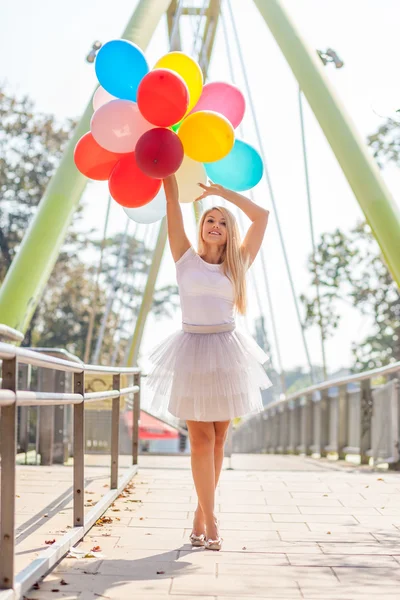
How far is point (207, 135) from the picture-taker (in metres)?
4.15

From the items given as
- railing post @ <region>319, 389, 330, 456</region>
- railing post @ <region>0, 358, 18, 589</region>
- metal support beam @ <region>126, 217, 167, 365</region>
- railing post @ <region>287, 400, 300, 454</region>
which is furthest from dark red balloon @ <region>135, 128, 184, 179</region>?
railing post @ <region>287, 400, 300, 454</region>

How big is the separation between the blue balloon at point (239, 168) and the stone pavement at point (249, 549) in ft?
5.80

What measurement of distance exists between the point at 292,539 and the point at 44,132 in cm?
2315

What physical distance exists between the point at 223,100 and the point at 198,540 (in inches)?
85.8

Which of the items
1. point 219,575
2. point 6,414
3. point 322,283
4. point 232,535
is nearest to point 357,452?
point 232,535

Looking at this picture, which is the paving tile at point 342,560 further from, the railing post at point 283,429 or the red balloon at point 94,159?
the railing post at point 283,429

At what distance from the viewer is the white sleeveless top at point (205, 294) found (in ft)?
13.1

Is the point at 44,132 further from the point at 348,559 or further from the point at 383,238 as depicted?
the point at 348,559

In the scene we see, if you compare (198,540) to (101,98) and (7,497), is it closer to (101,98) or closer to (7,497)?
(7,497)

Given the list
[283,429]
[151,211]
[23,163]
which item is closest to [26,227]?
[23,163]

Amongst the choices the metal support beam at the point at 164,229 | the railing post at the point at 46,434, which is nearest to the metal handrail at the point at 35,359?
the railing post at the point at 46,434

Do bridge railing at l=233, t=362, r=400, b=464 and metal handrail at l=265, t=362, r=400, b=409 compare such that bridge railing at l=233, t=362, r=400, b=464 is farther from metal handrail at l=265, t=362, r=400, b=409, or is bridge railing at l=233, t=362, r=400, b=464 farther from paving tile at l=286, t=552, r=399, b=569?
paving tile at l=286, t=552, r=399, b=569

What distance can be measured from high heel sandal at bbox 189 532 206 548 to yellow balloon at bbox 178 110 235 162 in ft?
5.84

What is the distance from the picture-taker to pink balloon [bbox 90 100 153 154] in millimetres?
4219
